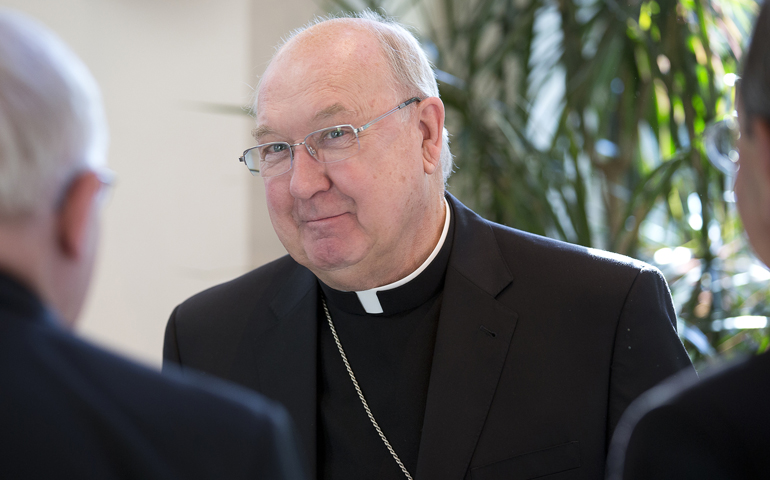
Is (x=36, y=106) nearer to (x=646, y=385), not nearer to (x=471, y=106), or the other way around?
(x=646, y=385)

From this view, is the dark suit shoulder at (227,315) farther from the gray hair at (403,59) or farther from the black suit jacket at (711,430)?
the black suit jacket at (711,430)

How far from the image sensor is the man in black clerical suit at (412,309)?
4.49ft

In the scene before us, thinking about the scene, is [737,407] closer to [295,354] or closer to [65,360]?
[65,360]

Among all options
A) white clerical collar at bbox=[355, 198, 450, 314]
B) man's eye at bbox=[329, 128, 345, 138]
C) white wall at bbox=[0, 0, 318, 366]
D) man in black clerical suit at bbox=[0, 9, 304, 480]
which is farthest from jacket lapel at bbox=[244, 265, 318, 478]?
white wall at bbox=[0, 0, 318, 366]

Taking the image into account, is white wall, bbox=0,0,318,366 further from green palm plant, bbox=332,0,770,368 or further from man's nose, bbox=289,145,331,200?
man's nose, bbox=289,145,331,200

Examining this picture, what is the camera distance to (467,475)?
1.32 m

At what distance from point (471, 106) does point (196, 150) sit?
108 centimetres

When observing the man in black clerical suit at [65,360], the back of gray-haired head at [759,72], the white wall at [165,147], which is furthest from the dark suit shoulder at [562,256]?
the white wall at [165,147]

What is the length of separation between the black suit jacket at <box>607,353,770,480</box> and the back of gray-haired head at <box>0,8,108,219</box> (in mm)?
583

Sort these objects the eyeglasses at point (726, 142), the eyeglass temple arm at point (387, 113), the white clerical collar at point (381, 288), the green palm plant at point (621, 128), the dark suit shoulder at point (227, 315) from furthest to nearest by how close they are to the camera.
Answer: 1. the green palm plant at point (621, 128)
2. the dark suit shoulder at point (227, 315)
3. the white clerical collar at point (381, 288)
4. the eyeglass temple arm at point (387, 113)
5. the eyeglasses at point (726, 142)

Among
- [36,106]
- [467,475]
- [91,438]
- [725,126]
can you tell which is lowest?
[467,475]

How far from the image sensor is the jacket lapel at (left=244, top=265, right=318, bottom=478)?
1493 mm

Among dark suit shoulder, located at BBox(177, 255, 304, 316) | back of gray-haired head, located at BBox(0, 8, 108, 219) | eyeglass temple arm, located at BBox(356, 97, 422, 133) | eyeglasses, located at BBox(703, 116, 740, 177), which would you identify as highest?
eyeglass temple arm, located at BBox(356, 97, 422, 133)

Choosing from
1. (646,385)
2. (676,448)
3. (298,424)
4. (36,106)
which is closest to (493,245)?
(646,385)
